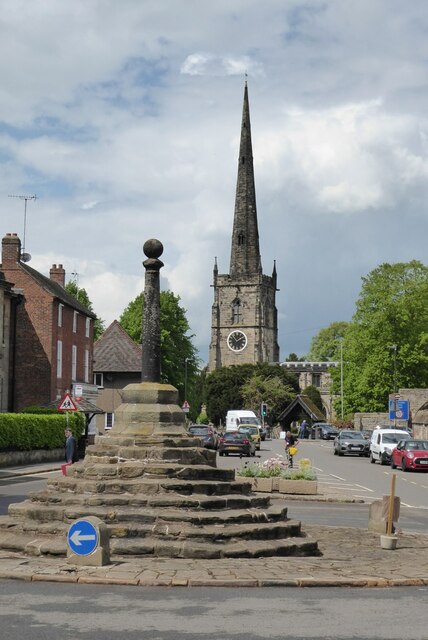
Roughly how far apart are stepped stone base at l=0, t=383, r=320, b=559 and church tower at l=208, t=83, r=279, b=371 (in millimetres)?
120966

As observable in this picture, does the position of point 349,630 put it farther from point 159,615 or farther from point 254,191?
point 254,191

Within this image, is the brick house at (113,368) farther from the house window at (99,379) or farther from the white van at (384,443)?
the white van at (384,443)

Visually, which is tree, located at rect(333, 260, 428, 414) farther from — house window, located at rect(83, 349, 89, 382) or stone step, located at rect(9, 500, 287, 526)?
stone step, located at rect(9, 500, 287, 526)

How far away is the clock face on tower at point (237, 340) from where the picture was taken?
5438 inches

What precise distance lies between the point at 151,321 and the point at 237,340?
122m

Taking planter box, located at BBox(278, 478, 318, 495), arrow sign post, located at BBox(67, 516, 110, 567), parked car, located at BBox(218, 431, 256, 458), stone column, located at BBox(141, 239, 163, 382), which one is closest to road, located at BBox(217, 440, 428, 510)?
planter box, located at BBox(278, 478, 318, 495)

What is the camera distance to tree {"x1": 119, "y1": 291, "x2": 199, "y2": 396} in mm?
74562

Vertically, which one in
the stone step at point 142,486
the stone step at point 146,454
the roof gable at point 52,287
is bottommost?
the stone step at point 142,486

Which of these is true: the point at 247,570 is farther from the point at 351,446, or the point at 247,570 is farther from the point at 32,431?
the point at 351,446

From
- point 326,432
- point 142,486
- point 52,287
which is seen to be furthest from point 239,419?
point 142,486

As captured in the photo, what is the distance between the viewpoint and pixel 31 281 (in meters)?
50.7

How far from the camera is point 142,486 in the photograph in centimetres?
1393

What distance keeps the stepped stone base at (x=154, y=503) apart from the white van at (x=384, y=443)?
27742mm

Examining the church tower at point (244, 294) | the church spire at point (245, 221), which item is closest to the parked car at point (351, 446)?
the church tower at point (244, 294)
